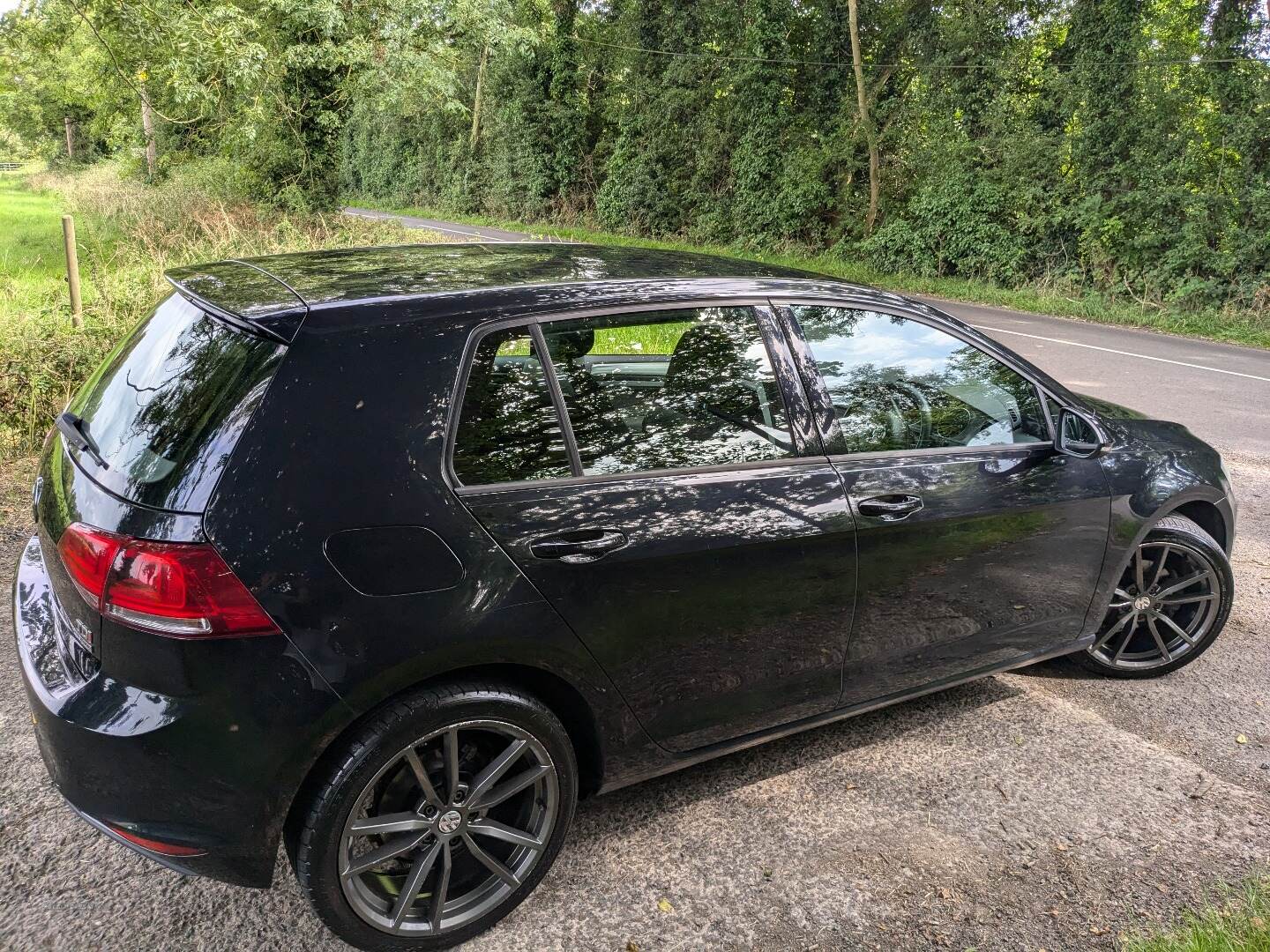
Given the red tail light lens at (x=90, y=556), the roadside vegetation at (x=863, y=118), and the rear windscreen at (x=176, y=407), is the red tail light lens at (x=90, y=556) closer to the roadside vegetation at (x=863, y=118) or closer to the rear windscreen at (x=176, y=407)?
the rear windscreen at (x=176, y=407)

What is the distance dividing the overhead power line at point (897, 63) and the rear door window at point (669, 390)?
18.0 m

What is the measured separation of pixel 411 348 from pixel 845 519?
1.40 metres

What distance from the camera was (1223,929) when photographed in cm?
245

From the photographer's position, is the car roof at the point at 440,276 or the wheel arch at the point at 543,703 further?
the car roof at the point at 440,276

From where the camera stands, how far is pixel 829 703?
10.1 ft

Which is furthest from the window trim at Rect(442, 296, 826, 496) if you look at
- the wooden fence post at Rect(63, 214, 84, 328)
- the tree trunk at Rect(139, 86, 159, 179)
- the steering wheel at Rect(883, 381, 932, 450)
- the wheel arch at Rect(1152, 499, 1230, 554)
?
the tree trunk at Rect(139, 86, 159, 179)

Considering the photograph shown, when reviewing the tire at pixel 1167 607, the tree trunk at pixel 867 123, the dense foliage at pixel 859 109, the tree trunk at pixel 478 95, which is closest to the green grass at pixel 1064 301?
the dense foliage at pixel 859 109

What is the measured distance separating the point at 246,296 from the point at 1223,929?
310 centimetres

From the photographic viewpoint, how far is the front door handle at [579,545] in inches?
93.8

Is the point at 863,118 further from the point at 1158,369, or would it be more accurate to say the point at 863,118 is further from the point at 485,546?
the point at 485,546

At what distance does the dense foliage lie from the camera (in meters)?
16.7

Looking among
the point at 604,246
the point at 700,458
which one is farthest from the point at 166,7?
the point at 700,458

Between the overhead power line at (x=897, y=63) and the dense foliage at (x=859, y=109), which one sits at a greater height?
the overhead power line at (x=897, y=63)

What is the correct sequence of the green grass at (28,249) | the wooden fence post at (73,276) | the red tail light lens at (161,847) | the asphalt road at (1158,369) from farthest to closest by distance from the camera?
the asphalt road at (1158,369), the green grass at (28,249), the wooden fence post at (73,276), the red tail light lens at (161,847)
